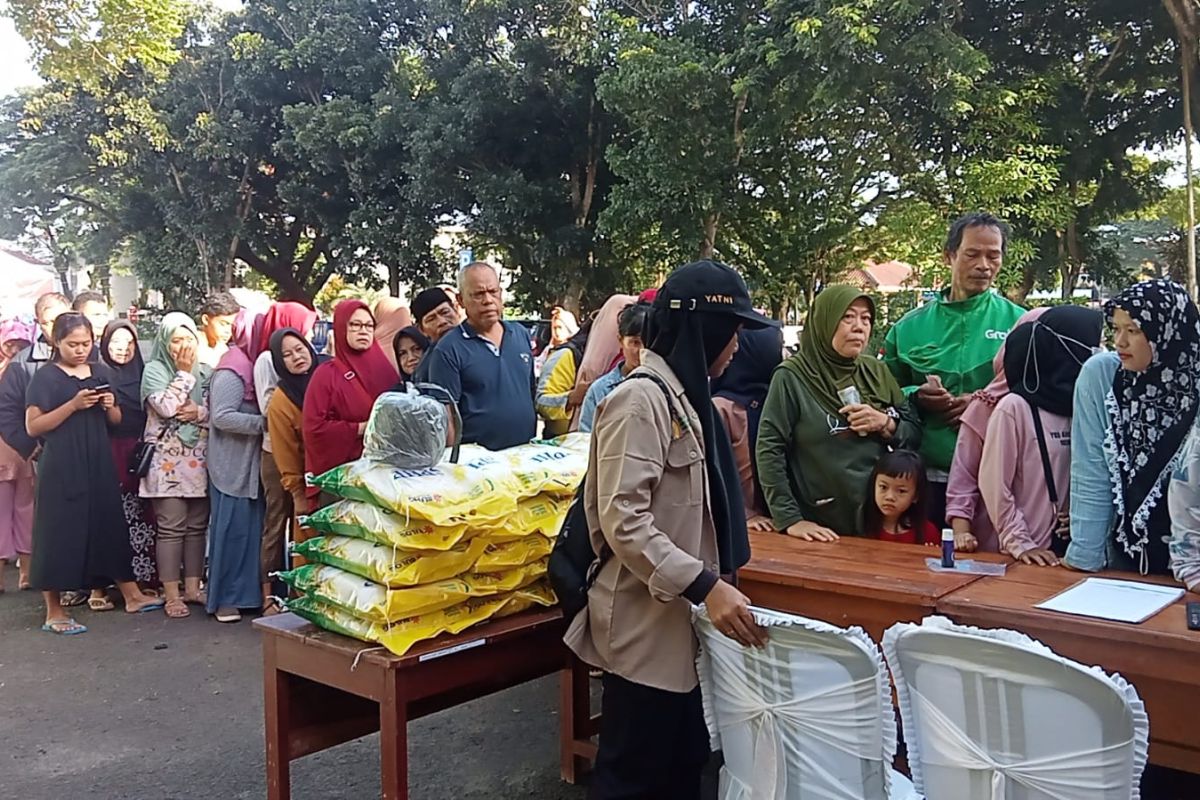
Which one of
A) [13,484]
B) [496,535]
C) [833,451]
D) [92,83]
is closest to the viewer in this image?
[496,535]

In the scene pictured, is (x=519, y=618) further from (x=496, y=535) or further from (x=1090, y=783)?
(x=1090, y=783)

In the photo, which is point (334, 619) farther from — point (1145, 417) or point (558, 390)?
point (558, 390)

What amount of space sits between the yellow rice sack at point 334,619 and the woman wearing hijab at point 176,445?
3.04 metres

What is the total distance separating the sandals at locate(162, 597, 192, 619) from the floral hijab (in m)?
4.67

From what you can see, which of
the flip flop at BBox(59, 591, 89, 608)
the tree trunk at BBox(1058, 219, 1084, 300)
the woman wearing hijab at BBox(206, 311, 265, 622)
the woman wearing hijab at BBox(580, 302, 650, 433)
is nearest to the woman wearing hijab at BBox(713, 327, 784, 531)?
the woman wearing hijab at BBox(580, 302, 650, 433)

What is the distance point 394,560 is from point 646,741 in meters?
0.76

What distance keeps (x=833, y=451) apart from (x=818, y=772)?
5.32ft

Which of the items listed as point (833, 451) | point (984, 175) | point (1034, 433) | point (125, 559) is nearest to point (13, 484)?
point (125, 559)

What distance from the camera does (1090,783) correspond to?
5.19 ft

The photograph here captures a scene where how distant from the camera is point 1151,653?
2078 mm

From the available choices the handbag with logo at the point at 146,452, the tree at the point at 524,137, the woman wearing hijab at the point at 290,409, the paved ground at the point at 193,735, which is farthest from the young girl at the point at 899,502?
the tree at the point at 524,137

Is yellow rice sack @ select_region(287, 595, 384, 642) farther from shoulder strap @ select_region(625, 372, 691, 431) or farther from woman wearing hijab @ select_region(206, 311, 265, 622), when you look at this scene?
woman wearing hijab @ select_region(206, 311, 265, 622)

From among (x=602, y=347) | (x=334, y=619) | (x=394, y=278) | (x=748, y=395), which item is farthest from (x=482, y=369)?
(x=394, y=278)

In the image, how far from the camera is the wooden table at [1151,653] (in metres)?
2.05
